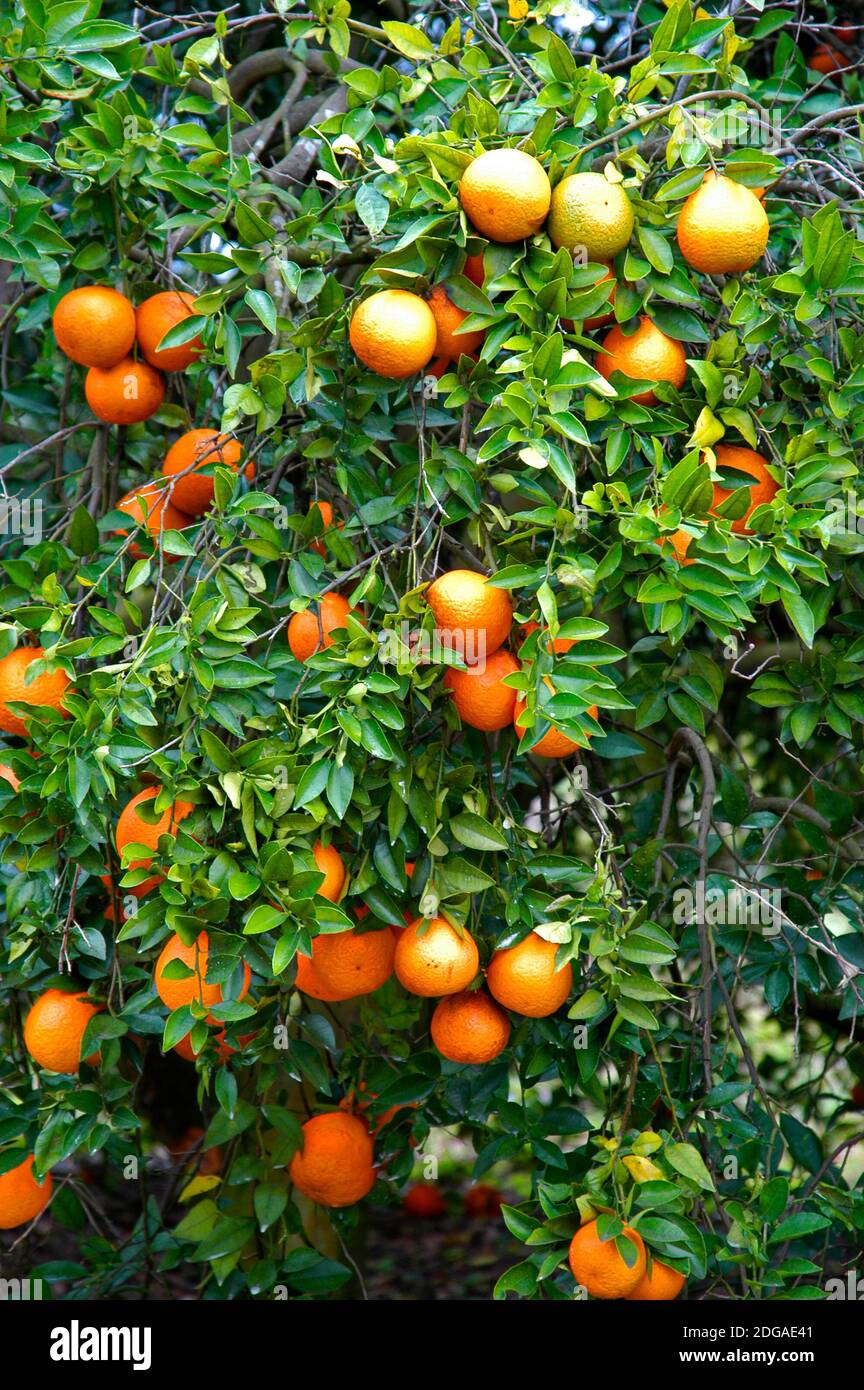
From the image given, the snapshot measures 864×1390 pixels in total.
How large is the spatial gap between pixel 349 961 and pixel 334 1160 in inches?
20.2

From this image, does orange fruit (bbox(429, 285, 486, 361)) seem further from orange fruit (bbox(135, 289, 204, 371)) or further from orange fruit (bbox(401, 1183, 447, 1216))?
orange fruit (bbox(401, 1183, 447, 1216))

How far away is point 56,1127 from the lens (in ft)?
5.98

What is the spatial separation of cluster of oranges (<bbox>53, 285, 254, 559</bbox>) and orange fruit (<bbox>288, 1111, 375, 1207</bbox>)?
94 cm

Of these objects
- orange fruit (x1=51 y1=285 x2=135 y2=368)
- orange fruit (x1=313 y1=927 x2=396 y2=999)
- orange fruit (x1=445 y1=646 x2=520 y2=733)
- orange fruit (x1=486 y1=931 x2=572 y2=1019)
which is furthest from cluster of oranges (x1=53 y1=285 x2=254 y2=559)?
orange fruit (x1=486 y1=931 x2=572 y2=1019)

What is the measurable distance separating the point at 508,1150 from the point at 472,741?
0.63 metres

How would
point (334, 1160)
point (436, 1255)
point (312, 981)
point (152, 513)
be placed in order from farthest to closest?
point (436, 1255) → point (334, 1160) → point (152, 513) → point (312, 981)

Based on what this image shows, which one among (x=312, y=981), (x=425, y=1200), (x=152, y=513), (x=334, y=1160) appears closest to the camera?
(x=312, y=981)

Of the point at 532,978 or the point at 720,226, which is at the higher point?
the point at 720,226

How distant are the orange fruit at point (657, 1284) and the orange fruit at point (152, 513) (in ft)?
3.66

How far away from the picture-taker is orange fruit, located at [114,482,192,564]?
166 cm

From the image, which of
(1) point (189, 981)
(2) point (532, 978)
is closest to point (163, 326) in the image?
(1) point (189, 981)

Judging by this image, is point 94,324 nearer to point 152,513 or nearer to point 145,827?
point 152,513

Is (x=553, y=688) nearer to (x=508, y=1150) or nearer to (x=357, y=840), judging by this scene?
(x=357, y=840)

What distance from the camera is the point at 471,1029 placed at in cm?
166
